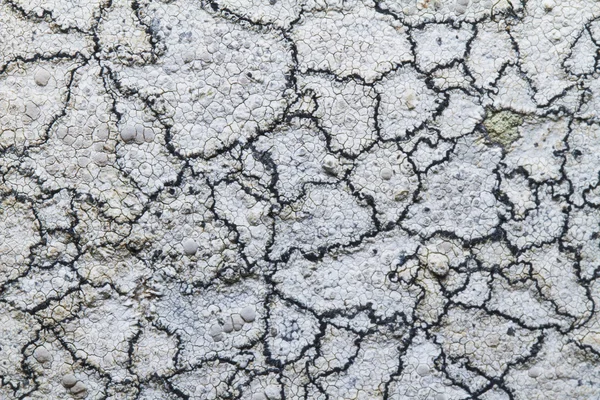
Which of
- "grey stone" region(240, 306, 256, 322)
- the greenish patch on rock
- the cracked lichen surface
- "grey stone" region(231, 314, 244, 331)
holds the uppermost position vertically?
the greenish patch on rock

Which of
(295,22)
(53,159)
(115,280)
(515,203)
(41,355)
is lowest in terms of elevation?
(41,355)

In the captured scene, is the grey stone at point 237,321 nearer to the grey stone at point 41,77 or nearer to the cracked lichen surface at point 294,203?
the cracked lichen surface at point 294,203

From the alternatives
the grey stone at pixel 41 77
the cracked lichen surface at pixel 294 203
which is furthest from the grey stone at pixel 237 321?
the grey stone at pixel 41 77

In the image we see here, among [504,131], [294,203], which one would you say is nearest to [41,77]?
[294,203]

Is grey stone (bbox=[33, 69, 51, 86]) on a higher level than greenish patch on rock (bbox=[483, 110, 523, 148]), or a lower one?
lower

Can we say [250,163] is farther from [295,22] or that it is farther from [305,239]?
[295,22]

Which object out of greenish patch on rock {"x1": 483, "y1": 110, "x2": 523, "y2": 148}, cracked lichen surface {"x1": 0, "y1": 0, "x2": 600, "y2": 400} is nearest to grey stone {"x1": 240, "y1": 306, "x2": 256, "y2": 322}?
cracked lichen surface {"x1": 0, "y1": 0, "x2": 600, "y2": 400}

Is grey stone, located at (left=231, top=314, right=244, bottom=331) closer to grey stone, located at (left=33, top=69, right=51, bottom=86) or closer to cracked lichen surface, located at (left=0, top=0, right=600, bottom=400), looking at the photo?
cracked lichen surface, located at (left=0, top=0, right=600, bottom=400)

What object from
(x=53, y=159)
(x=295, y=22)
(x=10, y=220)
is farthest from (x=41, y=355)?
(x=295, y=22)

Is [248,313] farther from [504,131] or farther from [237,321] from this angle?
[504,131]
